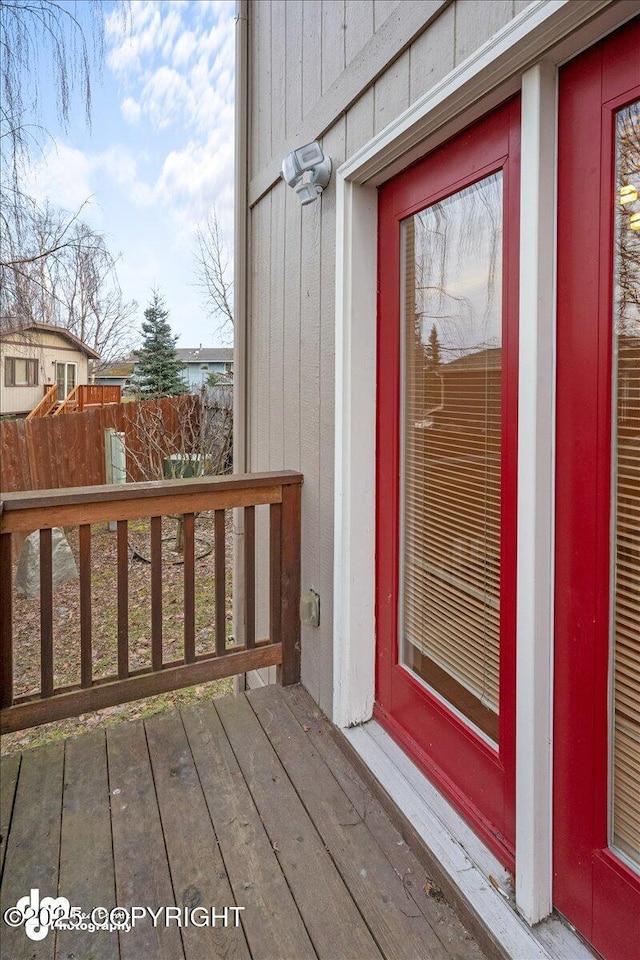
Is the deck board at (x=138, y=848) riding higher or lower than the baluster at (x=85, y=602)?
lower

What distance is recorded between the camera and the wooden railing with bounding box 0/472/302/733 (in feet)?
5.82

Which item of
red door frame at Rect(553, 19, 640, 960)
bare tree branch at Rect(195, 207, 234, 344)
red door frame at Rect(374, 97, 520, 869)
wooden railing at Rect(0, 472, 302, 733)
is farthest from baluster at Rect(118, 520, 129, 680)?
bare tree branch at Rect(195, 207, 234, 344)

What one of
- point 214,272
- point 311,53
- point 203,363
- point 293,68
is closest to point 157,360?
point 203,363

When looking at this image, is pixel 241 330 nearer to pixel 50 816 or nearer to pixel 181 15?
pixel 181 15

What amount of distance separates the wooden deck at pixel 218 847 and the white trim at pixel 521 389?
0.27 metres

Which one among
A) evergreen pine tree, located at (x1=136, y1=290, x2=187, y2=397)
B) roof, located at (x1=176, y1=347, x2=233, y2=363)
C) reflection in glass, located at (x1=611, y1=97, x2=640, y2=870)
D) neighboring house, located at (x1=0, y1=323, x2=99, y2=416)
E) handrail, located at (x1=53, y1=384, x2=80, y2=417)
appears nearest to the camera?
reflection in glass, located at (x1=611, y1=97, x2=640, y2=870)

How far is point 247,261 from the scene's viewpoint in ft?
9.15

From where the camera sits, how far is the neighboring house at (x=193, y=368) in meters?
4.21

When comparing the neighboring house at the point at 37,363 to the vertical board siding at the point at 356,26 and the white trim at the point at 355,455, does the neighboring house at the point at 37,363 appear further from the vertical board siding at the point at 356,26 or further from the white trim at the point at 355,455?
the vertical board siding at the point at 356,26

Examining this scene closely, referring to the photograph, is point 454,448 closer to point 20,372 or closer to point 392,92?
point 392,92

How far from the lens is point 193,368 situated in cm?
586

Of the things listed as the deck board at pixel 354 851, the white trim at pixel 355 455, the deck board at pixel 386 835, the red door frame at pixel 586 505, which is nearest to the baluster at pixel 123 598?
the deck board at pixel 354 851

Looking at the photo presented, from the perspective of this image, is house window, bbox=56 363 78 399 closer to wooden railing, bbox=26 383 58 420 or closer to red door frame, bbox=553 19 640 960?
wooden railing, bbox=26 383 58 420

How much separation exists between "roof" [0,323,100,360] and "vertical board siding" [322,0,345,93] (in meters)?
1.77
